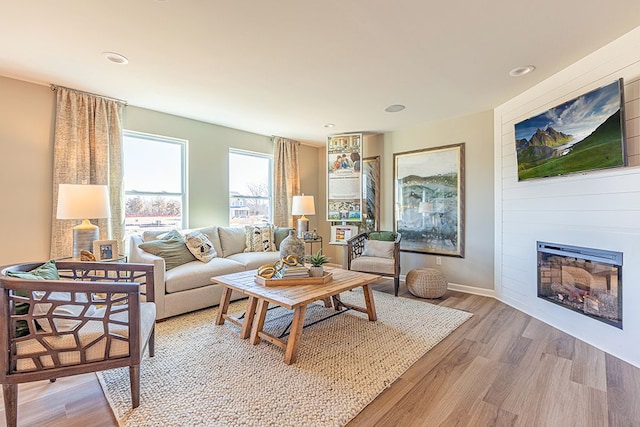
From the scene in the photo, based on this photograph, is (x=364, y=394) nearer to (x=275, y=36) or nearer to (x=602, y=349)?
(x=602, y=349)

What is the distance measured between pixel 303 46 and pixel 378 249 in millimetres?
2775

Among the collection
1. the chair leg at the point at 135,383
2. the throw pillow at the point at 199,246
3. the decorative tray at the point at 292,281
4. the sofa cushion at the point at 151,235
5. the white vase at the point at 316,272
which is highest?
the sofa cushion at the point at 151,235

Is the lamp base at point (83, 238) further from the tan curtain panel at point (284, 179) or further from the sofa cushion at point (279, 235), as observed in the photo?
the tan curtain panel at point (284, 179)

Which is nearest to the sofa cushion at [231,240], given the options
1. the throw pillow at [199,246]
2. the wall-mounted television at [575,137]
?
the throw pillow at [199,246]

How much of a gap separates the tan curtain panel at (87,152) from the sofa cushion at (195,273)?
101cm

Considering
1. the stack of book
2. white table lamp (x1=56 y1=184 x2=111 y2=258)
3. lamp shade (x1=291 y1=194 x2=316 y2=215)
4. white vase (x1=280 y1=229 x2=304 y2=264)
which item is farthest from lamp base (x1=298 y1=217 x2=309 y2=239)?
white table lamp (x1=56 y1=184 x2=111 y2=258)

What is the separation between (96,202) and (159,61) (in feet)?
4.51

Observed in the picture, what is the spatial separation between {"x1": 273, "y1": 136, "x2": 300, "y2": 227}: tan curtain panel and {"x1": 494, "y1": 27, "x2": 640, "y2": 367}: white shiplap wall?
3233 millimetres

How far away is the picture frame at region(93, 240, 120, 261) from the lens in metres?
2.71

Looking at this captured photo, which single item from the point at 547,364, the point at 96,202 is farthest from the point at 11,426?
the point at 547,364

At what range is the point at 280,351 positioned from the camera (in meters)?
2.29

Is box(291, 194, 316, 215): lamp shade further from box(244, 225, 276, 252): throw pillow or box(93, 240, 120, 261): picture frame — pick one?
box(93, 240, 120, 261): picture frame

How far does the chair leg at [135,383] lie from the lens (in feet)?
5.28

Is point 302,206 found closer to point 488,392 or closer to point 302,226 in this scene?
point 302,226
